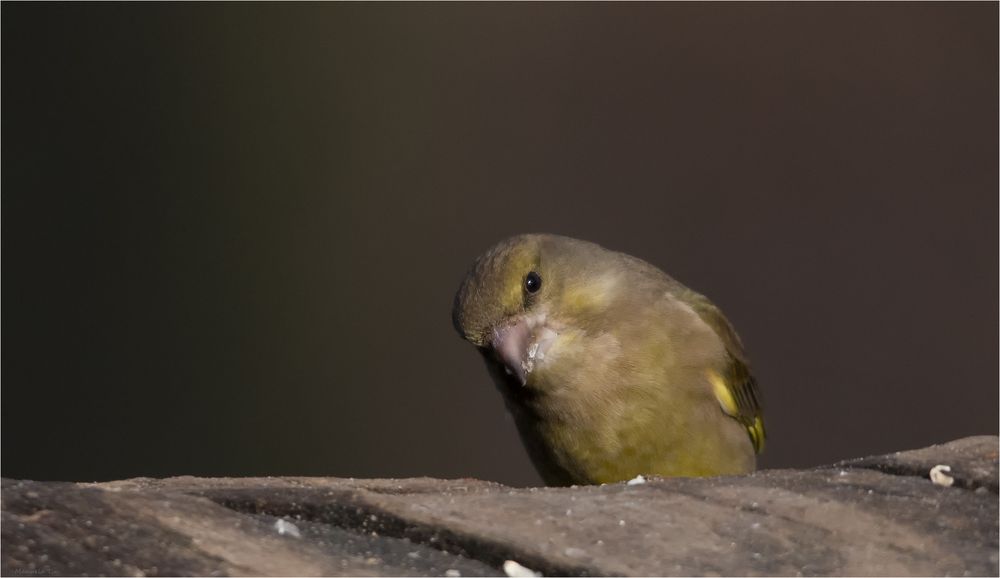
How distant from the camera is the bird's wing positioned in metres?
2.65

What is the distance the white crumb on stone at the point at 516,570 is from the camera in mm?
1328

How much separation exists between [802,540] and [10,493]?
89cm

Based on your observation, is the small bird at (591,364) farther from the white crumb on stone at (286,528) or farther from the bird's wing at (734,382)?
the white crumb on stone at (286,528)

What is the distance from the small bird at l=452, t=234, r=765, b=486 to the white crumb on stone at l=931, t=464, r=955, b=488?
879 millimetres

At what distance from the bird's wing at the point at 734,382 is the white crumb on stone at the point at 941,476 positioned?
1025mm

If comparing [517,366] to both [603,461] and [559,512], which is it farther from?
[559,512]

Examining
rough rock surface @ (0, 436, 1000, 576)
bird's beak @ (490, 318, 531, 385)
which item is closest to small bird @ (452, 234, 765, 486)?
bird's beak @ (490, 318, 531, 385)

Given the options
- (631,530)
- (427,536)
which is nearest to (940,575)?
(631,530)

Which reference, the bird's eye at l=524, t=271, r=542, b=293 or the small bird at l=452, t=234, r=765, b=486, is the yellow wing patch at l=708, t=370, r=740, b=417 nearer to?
the small bird at l=452, t=234, r=765, b=486

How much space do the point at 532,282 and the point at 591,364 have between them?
0.20 meters

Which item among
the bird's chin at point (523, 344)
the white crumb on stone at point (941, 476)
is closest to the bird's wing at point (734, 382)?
the bird's chin at point (523, 344)

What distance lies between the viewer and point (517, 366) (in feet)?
7.68

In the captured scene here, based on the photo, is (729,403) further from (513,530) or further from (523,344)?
(513,530)

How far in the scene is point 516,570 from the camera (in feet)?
4.41
